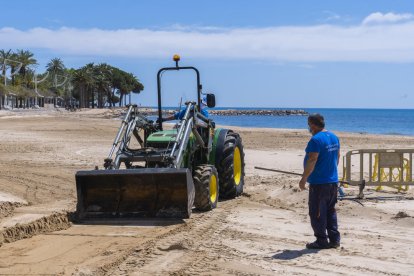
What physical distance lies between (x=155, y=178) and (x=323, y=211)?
2.79 m

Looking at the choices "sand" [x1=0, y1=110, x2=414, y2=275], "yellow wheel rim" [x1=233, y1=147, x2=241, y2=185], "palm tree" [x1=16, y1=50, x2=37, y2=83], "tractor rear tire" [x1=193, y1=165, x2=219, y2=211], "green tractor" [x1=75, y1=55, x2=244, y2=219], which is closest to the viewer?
"sand" [x1=0, y1=110, x2=414, y2=275]

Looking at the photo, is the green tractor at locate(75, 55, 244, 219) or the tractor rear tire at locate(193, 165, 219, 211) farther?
the tractor rear tire at locate(193, 165, 219, 211)

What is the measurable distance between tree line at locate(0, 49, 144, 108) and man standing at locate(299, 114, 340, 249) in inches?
4013

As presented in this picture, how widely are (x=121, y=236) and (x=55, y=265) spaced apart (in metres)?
1.59

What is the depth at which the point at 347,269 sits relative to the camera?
666 centimetres

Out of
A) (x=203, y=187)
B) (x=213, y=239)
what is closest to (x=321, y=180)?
(x=213, y=239)

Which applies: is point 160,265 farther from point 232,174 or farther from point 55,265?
point 232,174

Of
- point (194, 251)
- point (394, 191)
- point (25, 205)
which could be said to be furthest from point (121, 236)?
point (394, 191)

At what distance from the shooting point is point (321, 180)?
768 cm

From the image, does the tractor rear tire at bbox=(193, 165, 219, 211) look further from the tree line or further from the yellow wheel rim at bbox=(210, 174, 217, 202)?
the tree line

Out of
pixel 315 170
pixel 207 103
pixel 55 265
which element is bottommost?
pixel 55 265

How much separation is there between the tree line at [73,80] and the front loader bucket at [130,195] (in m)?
99.4

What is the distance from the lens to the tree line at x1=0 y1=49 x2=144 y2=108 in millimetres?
109875

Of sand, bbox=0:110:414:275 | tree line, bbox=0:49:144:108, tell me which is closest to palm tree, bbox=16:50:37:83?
tree line, bbox=0:49:144:108
